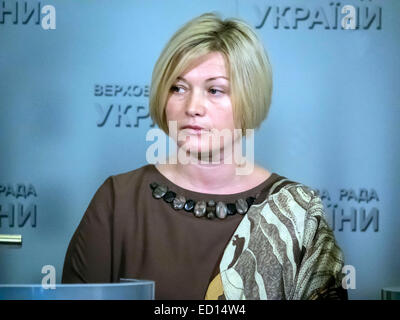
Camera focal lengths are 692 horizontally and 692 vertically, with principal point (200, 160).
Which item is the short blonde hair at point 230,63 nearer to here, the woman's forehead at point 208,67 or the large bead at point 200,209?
the woman's forehead at point 208,67

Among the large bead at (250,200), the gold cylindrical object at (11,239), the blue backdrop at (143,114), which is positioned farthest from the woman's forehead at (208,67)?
the gold cylindrical object at (11,239)

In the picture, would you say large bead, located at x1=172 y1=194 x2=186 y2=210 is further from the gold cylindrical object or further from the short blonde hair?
the gold cylindrical object

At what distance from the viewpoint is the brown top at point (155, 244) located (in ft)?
7.38

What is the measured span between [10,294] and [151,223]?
1.64 feet

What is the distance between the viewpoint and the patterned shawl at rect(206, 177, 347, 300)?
7.33 feet

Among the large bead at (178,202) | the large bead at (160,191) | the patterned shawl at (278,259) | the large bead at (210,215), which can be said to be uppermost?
the large bead at (160,191)

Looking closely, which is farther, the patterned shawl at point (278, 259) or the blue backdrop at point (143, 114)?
the blue backdrop at point (143, 114)

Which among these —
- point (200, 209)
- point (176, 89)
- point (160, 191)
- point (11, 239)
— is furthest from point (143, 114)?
point (11, 239)

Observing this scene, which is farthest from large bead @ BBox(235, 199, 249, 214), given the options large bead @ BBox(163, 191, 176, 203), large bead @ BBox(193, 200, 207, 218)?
large bead @ BBox(163, 191, 176, 203)

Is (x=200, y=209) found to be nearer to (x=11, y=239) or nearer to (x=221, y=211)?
(x=221, y=211)

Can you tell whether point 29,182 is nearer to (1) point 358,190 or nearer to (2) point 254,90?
(2) point 254,90

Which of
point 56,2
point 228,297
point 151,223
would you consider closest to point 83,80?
point 56,2

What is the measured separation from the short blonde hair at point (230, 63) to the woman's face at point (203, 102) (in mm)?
20

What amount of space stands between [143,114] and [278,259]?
672 millimetres
